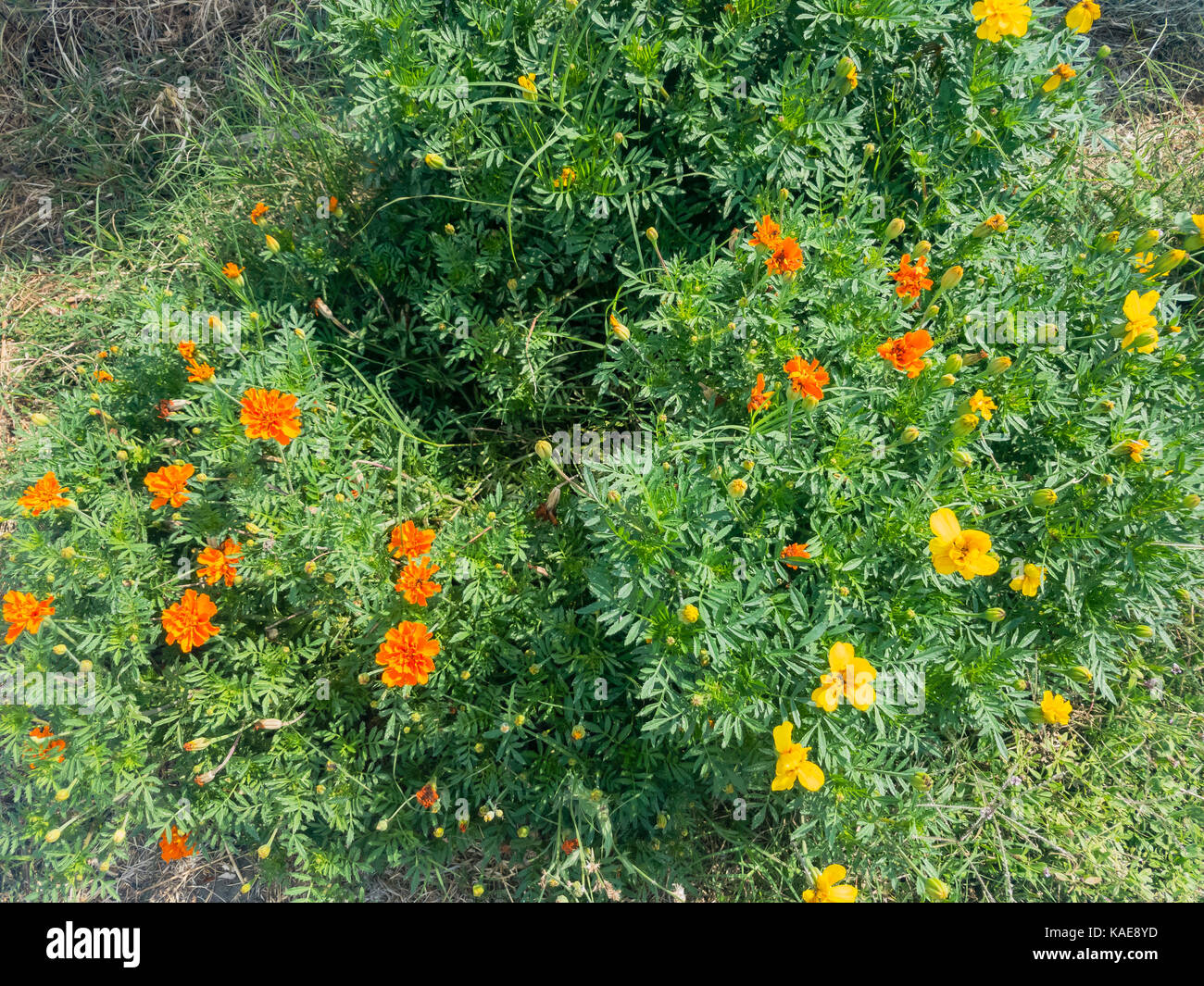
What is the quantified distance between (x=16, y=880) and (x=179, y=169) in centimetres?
307

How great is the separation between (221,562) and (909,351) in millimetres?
2039

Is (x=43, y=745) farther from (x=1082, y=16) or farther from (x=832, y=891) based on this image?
(x=1082, y=16)

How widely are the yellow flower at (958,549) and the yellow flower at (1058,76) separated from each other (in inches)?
57.7

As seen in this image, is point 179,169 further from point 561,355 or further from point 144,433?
point 561,355

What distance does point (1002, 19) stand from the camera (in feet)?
6.48

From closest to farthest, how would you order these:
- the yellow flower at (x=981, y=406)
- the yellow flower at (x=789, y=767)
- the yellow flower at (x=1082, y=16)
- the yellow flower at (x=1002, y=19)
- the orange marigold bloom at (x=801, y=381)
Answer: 1. the yellow flower at (x=789, y=767)
2. the orange marigold bloom at (x=801, y=381)
3. the yellow flower at (x=981, y=406)
4. the yellow flower at (x=1002, y=19)
5. the yellow flower at (x=1082, y=16)

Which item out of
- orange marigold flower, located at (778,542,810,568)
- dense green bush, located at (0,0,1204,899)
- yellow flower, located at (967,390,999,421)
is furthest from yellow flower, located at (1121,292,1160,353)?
orange marigold flower, located at (778,542,810,568)

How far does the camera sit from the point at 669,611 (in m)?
1.86

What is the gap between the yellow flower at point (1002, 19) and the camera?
1.96 metres

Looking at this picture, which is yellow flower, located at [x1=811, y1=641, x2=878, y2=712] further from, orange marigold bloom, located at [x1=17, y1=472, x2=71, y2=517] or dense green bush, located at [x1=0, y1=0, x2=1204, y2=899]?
orange marigold bloom, located at [x1=17, y1=472, x2=71, y2=517]

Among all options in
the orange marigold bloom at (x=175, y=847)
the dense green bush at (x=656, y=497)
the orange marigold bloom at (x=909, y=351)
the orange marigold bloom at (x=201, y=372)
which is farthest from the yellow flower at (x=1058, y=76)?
the orange marigold bloom at (x=175, y=847)

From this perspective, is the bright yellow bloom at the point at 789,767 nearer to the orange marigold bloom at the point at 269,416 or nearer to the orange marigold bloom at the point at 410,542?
the orange marigold bloom at the point at 410,542

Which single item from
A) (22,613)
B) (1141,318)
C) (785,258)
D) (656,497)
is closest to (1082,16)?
(1141,318)
